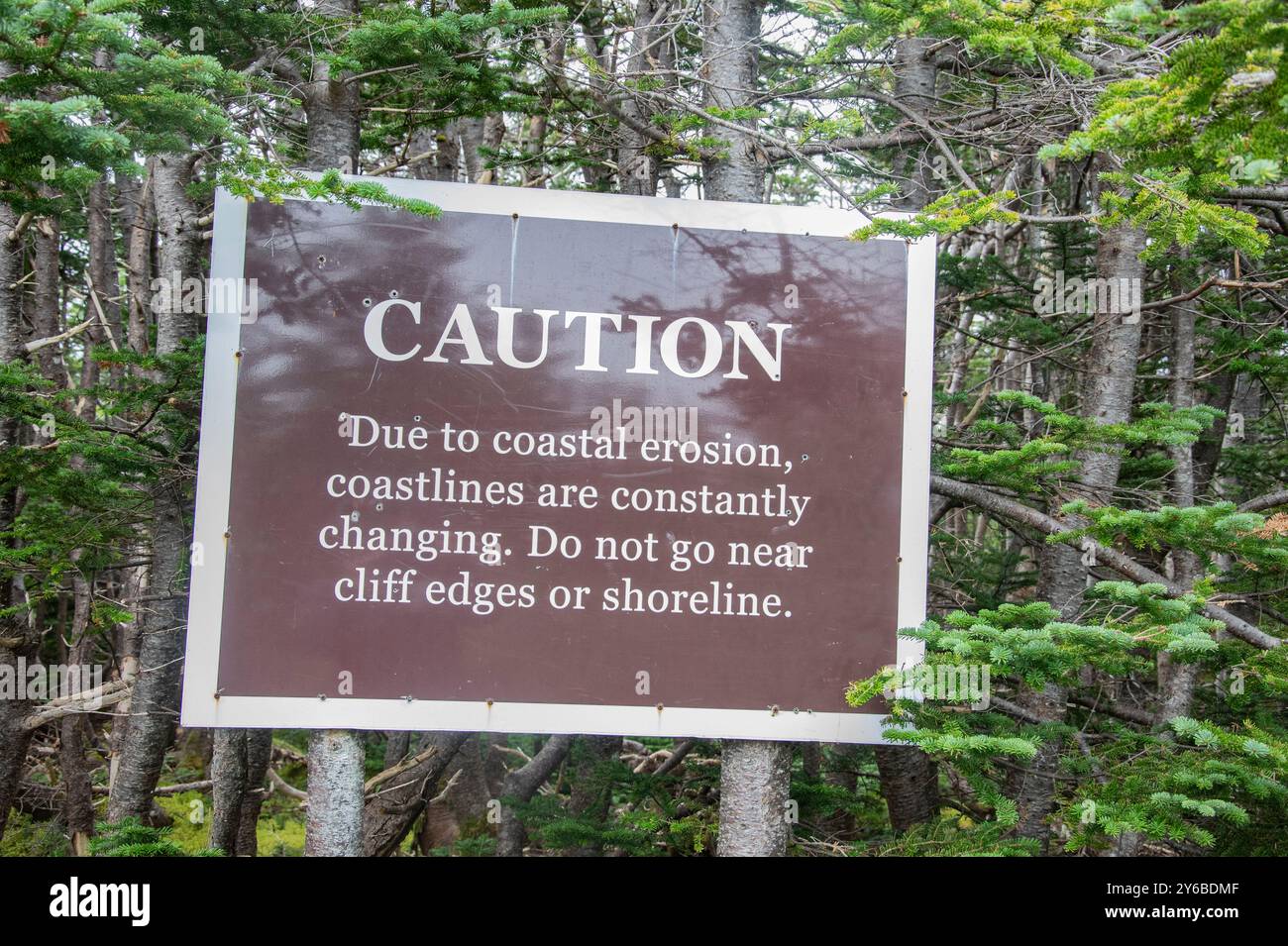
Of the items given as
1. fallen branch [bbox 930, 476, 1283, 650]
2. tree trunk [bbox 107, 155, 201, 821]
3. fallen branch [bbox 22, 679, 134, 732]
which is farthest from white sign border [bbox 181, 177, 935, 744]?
fallen branch [bbox 22, 679, 134, 732]

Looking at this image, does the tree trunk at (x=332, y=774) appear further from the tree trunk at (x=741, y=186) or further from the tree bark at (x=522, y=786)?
the tree bark at (x=522, y=786)

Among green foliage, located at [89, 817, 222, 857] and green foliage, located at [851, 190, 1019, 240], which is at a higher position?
green foliage, located at [851, 190, 1019, 240]

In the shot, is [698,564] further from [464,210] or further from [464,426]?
[464,210]

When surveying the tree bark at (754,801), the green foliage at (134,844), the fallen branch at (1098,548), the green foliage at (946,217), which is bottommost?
the green foliage at (134,844)

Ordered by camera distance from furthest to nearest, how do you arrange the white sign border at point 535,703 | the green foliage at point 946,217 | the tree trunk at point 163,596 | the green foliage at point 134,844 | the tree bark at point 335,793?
the tree trunk at point 163,596, the tree bark at point 335,793, the white sign border at point 535,703, the green foliage at point 134,844, the green foliage at point 946,217

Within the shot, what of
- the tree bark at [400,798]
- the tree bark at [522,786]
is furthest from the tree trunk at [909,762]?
the tree bark at [400,798]

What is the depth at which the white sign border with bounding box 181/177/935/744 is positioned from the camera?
4.15m

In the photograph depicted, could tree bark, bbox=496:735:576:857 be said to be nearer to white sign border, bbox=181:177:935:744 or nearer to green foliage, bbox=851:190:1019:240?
white sign border, bbox=181:177:935:744

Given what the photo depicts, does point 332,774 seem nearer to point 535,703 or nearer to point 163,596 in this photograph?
point 535,703

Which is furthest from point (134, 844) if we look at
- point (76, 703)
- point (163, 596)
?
point (76, 703)

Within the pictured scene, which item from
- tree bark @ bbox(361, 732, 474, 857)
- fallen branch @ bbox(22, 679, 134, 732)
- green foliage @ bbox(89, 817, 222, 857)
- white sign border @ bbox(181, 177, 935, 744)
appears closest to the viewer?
green foliage @ bbox(89, 817, 222, 857)

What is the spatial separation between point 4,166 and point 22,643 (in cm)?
362

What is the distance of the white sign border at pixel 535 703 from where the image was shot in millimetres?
4148

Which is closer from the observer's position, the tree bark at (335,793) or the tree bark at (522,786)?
the tree bark at (335,793)
